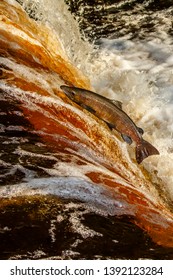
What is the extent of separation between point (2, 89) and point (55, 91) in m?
0.76

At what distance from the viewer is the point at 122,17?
11148mm

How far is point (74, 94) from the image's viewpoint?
4.58 metres

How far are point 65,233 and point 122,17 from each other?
30.6ft

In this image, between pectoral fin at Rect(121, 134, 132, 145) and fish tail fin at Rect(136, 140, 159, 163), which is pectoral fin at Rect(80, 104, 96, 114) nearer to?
pectoral fin at Rect(121, 134, 132, 145)

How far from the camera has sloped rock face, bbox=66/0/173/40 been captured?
10383 mm

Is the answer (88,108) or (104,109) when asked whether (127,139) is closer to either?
(104,109)

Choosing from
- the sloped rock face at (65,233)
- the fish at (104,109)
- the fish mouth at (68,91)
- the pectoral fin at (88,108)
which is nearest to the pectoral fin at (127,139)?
the fish at (104,109)

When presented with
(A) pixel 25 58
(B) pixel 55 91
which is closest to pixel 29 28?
(A) pixel 25 58

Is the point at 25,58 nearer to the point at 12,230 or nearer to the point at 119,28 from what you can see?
the point at 12,230

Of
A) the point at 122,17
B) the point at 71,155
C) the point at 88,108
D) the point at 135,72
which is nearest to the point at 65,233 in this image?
the point at 71,155

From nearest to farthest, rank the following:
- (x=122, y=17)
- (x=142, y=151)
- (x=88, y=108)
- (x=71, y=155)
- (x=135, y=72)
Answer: (x=71, y=155), (x=88, y=108), (x=142, y=151), (x=135, y=72), (x=122, y=17)

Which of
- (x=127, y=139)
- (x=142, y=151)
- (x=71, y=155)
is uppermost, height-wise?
(x=71, y=155)

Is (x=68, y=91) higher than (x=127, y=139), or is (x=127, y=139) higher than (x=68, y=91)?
(x=68, y=91)

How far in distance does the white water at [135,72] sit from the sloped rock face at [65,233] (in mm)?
2583
